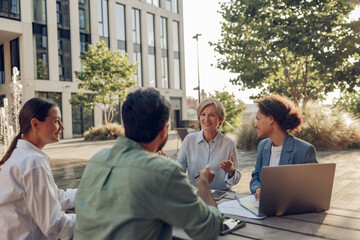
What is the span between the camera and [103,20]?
93.4 ft

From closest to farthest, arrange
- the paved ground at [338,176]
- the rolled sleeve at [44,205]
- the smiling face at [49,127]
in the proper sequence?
the rolled sleeve at [44,205] < the smiling face at [49,127] < the paved ground at [338,176]

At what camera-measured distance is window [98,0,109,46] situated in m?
28.1

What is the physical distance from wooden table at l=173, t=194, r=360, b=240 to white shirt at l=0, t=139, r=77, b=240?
0.63 m

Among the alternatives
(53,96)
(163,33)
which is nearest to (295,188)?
(53,96)

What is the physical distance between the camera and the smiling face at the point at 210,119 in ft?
10.9

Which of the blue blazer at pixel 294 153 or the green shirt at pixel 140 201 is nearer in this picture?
the green shirt at pixel 140 201

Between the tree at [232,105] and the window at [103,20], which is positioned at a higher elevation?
the window at [103,20]

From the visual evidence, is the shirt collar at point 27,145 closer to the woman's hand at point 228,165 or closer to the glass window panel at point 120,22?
the woman's hand at point 228,165

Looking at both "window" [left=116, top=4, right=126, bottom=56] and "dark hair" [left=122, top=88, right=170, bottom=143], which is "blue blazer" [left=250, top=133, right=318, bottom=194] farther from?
"window" [left=116, top=4, right=126, bottom=56]

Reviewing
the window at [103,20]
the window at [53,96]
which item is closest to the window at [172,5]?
the window at [103,20]

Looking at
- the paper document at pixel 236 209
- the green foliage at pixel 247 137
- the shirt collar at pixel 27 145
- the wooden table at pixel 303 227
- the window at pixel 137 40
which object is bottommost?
the green foliage at pixel 247 137

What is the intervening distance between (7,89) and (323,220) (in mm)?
27795

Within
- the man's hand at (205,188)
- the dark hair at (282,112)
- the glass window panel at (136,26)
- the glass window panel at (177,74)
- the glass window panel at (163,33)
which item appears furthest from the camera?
the glass window panel at (177,74)

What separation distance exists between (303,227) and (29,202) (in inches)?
56.6
